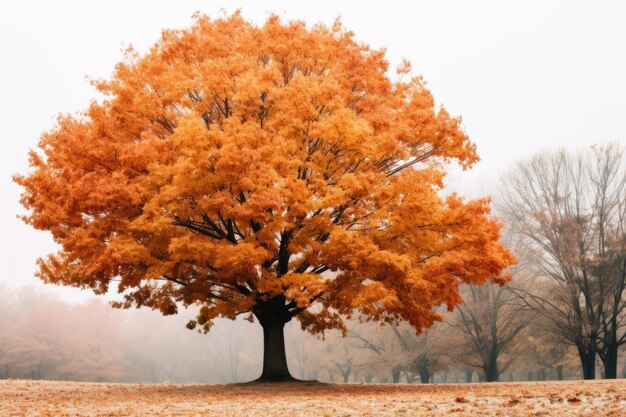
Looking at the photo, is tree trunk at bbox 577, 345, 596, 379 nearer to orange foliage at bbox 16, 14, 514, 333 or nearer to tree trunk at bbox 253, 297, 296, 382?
orange foliage at bbox 16, 14, 514, 333

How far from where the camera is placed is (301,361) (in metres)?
65.1

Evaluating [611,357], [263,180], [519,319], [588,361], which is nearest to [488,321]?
[519,319]

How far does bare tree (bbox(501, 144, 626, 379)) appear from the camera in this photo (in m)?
31.8

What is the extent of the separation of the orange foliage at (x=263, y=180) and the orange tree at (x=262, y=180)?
5cm

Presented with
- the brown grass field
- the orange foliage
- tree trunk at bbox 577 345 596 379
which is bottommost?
tree trunk at bbox 577 345 596 379

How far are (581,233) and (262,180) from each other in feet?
71.6

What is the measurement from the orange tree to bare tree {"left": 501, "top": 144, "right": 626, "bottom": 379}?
15.1 m

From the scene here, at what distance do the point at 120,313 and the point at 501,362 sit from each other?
37.2 meters

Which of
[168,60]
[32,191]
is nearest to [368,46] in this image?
[168,60]

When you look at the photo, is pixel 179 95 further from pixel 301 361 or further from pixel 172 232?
pixel 301 361

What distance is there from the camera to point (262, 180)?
16.4 m

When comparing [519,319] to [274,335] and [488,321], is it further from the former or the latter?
[274,335]

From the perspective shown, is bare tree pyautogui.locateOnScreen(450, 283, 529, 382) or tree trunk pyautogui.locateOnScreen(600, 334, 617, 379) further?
bare tree pyautogui.locateOnScreen(450, 283, 529, 382)

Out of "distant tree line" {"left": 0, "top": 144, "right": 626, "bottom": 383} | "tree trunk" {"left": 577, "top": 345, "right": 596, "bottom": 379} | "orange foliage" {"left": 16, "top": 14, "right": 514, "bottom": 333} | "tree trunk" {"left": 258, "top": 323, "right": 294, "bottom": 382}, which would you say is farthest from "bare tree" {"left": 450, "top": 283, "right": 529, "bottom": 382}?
"orange foliage" {"left": 16, "top": 14, "right": 514, "bottom": 333}
